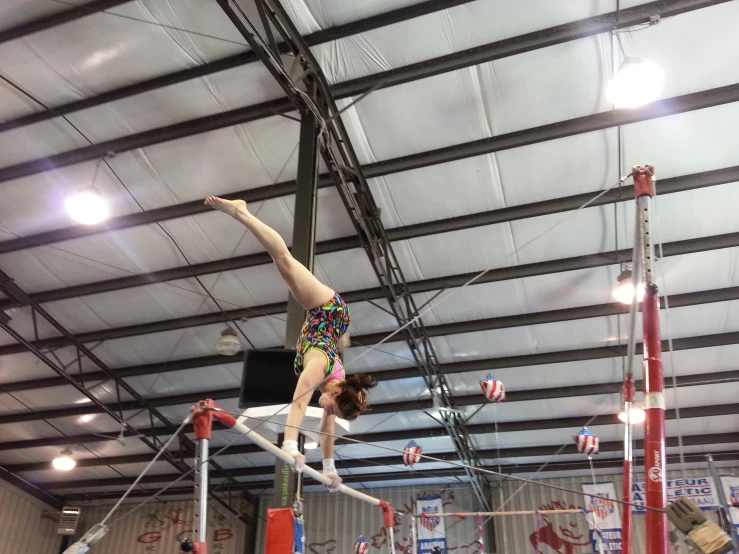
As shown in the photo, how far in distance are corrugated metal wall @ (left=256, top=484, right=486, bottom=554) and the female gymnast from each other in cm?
1024

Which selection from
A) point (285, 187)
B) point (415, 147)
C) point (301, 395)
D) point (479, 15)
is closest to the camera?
point (301, 395)

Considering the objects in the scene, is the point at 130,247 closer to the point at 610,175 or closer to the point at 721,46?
the point at 610,175

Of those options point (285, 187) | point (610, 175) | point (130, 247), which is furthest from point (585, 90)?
point (130, 247)

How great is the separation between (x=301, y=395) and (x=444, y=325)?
20.1 feet

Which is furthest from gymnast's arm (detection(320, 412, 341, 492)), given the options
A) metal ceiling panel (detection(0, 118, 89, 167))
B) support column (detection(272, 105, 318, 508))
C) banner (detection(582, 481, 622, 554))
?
banner (detection(582, 481, 622, 554))

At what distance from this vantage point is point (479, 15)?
220 inches

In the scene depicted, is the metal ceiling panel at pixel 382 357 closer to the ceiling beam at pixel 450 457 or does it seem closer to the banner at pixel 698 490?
the ceiling beam at pixel 450 457

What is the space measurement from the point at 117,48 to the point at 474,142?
389 cm

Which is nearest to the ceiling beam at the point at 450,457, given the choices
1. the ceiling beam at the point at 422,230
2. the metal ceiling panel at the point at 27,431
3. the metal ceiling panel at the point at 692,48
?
the metal ceiling panel at the point at 27,431

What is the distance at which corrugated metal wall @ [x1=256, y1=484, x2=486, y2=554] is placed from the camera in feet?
42.2

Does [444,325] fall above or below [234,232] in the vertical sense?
below

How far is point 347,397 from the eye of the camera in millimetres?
3355

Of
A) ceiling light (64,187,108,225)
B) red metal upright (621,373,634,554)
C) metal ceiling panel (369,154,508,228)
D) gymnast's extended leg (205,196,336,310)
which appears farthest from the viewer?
metal ceiling panel (369,154,508,228)

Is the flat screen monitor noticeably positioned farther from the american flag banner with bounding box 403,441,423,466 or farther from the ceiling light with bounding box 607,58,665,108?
the ceiling light with bounding box 607,58,665,108
